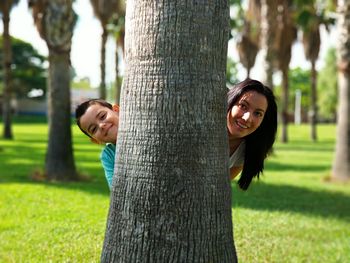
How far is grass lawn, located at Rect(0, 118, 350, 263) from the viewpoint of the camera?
14.9 ft

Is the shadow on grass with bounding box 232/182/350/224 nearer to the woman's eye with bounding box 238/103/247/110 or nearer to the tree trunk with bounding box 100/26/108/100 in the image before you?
the woman's eye with bounding box 238/103/247/110

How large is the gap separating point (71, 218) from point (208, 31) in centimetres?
359

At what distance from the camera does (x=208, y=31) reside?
8.52 feet

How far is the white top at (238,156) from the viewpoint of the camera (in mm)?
3438

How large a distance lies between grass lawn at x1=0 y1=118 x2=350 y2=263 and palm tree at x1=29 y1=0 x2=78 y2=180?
561 millimetres

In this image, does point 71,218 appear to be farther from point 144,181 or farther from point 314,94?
point 314,94

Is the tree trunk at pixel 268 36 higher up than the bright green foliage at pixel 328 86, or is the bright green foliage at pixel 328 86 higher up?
the tree trunk at pixel 268 36

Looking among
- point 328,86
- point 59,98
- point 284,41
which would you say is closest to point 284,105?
point 284,41

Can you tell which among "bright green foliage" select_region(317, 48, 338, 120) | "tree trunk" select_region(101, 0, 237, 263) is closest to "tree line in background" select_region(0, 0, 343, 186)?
"tree trunk" select_region(101, 0, 237, 263)

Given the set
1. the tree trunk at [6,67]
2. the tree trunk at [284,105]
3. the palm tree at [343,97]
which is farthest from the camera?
the tree trunk at [284,105]

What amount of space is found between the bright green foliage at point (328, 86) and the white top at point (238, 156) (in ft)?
200

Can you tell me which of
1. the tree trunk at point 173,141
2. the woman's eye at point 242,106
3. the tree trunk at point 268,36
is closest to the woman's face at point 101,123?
the tree trunk at point 173,141

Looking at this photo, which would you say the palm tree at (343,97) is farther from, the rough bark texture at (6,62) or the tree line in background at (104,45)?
the rough bark texture at (6,62)

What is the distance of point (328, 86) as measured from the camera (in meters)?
62.7
